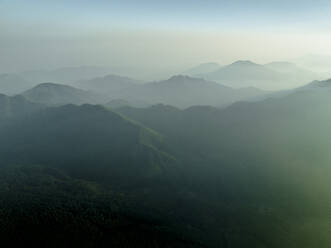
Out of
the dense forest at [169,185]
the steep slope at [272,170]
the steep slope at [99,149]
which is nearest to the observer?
the dense forest at [169,185]

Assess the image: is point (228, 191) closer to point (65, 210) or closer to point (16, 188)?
point (65, 210)

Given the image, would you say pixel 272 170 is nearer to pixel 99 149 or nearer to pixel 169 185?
pixel 169 185

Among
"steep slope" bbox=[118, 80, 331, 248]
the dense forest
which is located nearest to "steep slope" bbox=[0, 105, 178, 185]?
the dense forest

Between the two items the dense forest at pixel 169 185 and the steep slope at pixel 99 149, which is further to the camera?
→ the steep slope at pixel 99 149

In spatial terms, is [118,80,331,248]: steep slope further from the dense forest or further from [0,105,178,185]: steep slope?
[0,105,178,185]: steep slope

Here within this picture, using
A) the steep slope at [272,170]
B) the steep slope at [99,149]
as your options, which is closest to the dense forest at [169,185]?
the steep slope at [272,170]

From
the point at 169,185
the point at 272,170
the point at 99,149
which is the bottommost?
the point at 169,185

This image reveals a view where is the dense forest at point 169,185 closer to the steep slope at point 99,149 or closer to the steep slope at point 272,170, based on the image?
the steep slope at point 272,170

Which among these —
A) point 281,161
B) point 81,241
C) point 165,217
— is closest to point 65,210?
point 81,241

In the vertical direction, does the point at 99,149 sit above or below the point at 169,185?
above

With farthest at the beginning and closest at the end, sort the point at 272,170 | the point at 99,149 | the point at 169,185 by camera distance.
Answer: the point at 99,149
the point at 272,170
the point at 169,185

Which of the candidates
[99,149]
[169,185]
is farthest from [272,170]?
[99,149]
